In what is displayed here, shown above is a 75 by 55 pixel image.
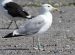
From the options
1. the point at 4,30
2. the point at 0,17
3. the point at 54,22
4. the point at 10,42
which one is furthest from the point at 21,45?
the point at 0,17

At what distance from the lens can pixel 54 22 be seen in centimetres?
1516

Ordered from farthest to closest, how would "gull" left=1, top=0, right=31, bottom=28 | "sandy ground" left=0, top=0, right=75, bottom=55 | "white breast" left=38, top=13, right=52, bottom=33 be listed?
"gull" left=1, top=0, right=31, bottom=28 → "white breast" left=38, top=13, right=52, bottom=33 → "sandy ground" left=0, top=0, right=75, bottom=55

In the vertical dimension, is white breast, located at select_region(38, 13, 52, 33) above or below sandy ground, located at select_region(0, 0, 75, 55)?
above

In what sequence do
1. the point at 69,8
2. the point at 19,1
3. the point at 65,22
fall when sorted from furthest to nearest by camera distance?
the point at 19,1
the point at 69,8
the point at 65,22

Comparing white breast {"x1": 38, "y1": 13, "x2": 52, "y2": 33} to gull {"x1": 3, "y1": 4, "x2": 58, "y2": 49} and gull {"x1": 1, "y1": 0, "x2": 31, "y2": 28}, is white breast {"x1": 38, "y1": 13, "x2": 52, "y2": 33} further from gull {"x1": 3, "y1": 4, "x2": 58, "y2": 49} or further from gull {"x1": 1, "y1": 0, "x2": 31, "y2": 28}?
gull {"x1": 1, "y1": 0, "x2": 31, "y2": 28}

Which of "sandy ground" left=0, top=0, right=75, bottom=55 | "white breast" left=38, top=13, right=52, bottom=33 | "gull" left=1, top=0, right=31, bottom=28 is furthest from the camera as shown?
"gull" left=1, top=0, right=31, bottom=28

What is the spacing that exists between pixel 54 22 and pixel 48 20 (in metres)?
5.09

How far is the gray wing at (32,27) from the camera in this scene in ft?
32.9

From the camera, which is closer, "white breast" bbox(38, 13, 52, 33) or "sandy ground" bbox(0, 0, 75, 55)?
"sandy ground" bbox(0, 0, 75, 55)

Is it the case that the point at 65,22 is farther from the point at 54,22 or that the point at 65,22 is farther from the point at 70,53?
the point at 70,53

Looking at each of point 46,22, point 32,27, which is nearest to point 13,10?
point 32,27

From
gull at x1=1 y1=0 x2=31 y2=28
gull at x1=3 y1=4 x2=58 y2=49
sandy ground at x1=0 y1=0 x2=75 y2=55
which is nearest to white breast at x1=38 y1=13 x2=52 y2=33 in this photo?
gull at x1=3 y1=4 x2=58 y2=49

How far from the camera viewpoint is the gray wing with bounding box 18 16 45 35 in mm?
10039

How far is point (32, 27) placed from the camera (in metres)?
10.2
